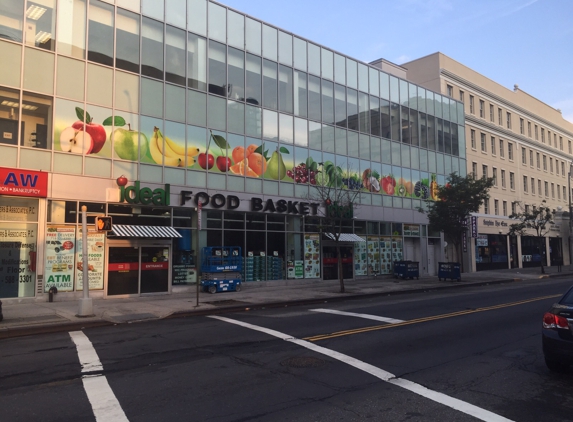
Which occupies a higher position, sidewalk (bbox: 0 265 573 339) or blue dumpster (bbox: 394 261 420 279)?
blue dumpster (bbox: 394 261 420 279)

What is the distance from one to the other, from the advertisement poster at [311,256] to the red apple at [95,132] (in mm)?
12132

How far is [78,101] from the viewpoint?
64.0 feet

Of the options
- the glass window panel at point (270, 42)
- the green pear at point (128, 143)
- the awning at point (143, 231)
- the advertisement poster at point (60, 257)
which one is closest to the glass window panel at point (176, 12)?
the glass window panel at point (270, 42)

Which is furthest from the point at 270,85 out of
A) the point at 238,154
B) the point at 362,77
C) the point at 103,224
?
the point at 103,224

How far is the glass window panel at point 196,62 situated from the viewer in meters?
23.1

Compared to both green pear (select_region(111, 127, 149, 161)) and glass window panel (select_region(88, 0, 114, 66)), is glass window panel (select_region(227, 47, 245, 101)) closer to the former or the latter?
green pear (select_region(111, 127, 149, 161))

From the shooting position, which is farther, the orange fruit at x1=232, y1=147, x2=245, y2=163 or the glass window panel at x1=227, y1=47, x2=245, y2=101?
the glass window panel at x1=227, y1=47, x2=245, y2=101

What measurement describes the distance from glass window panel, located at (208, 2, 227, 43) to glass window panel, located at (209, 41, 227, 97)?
39cm

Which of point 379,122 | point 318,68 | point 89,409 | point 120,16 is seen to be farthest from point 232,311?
point 379,122

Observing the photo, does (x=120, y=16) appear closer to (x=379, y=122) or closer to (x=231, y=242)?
(x=231, y=242)

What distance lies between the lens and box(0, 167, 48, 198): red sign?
17219 millimetres

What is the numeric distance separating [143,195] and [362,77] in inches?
704

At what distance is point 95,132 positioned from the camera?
19.9 meters

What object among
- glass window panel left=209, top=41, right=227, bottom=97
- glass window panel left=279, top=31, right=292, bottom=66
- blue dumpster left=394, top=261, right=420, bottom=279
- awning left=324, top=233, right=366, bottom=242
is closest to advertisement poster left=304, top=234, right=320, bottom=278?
awning left=324, top=233, right=366, bottom=242
